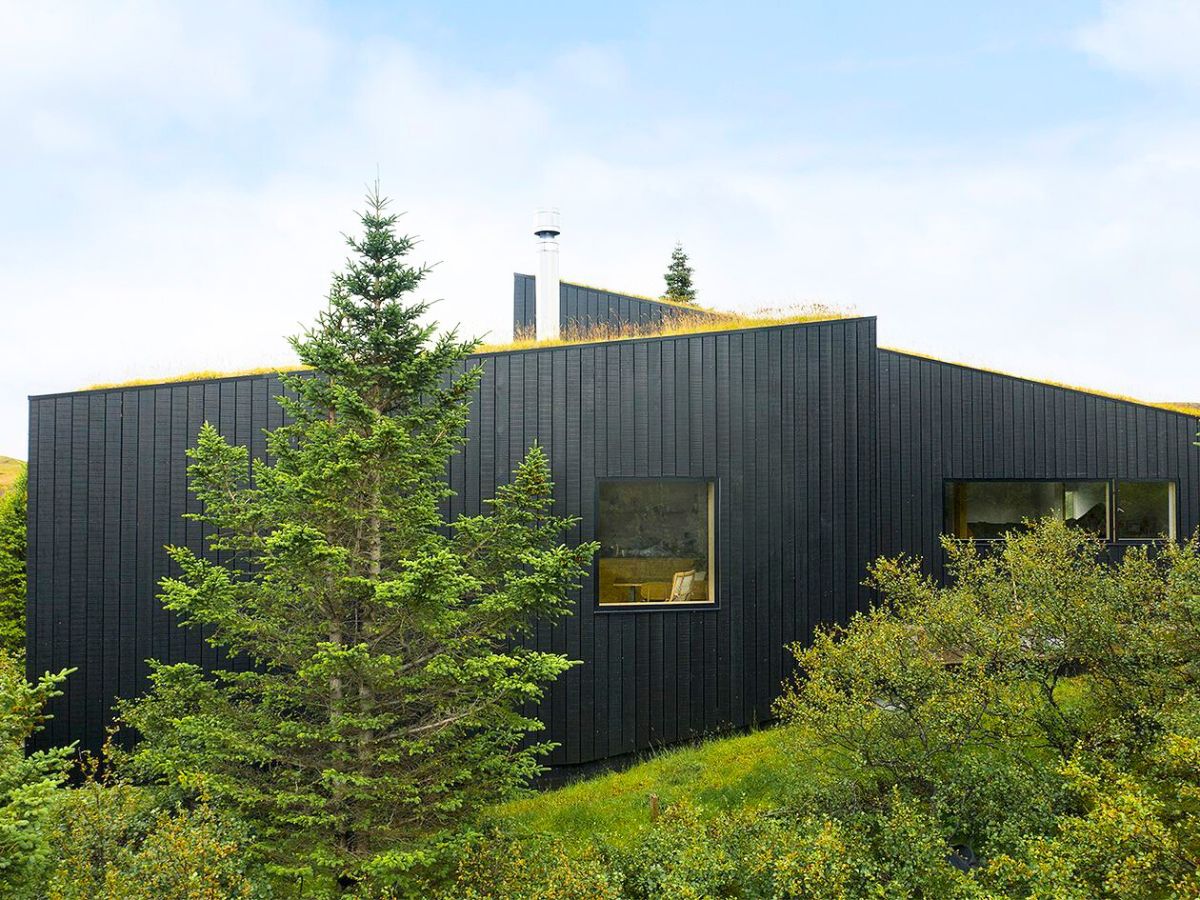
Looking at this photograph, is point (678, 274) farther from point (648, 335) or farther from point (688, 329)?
point (648, 335)

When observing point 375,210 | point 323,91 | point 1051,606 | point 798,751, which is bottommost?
point 798,751

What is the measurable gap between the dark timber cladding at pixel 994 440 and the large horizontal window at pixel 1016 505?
19 centimetres

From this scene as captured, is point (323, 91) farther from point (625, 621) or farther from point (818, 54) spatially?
point (625, 621)

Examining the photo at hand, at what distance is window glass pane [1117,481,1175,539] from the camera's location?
1343cm

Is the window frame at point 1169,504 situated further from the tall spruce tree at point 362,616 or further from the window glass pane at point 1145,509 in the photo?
the tall spruce tree at point 362,616

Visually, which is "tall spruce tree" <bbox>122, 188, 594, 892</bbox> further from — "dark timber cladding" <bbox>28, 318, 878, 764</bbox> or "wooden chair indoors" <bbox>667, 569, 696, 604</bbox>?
"wooden chair indoors" <bbox>667, 569, 696, 604</bbox>

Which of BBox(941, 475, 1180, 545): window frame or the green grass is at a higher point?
BBox(941, 475, 1180, 545): window frame

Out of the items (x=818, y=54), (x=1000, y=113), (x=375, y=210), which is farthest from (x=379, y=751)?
(x=1000, y=113)

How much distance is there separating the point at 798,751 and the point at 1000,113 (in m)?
14.9

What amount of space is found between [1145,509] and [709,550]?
822 cm

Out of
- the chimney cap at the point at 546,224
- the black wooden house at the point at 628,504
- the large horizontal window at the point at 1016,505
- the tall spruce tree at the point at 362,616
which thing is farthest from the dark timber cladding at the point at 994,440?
the tall spruce tree at the point at 362,616

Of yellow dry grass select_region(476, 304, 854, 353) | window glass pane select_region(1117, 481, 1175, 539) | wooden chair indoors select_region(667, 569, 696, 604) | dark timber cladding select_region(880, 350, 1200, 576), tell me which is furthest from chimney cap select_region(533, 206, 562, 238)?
window glass pane select_region(1117, 481, 1175, 539)

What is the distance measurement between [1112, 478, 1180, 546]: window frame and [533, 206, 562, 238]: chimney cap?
10.1 meters

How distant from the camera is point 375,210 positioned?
6703 millimetres
